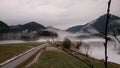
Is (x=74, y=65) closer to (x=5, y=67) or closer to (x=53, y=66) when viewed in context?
(x=53, y=66)

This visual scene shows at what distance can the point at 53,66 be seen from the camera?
8075 cm

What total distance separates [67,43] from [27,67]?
5106 inches

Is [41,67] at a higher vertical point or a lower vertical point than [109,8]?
lower

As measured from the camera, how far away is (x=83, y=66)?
299 ft

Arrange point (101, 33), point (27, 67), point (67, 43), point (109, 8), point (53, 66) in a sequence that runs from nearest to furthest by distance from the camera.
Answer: point (109, 8), point (101, 33), point (27, 67), point (53, 66), point (67, 43)

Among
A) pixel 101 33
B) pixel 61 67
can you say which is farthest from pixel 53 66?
pixel 101 33

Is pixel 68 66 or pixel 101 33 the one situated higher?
pixel 101 33

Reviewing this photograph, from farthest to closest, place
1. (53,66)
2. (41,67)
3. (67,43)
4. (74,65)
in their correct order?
1. (67,43)
2. (74,65)
3. (53,66)
4. (41,67)

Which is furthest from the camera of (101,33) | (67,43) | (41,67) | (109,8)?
(67,43)

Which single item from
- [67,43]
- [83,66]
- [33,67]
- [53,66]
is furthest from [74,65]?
[67,43]

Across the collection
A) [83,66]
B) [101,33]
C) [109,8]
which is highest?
[109,8]

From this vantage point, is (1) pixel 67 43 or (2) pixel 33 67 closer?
(2) pixel 33 67

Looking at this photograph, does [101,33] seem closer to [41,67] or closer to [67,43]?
[41,67]

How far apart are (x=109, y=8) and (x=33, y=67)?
63.2 metres
